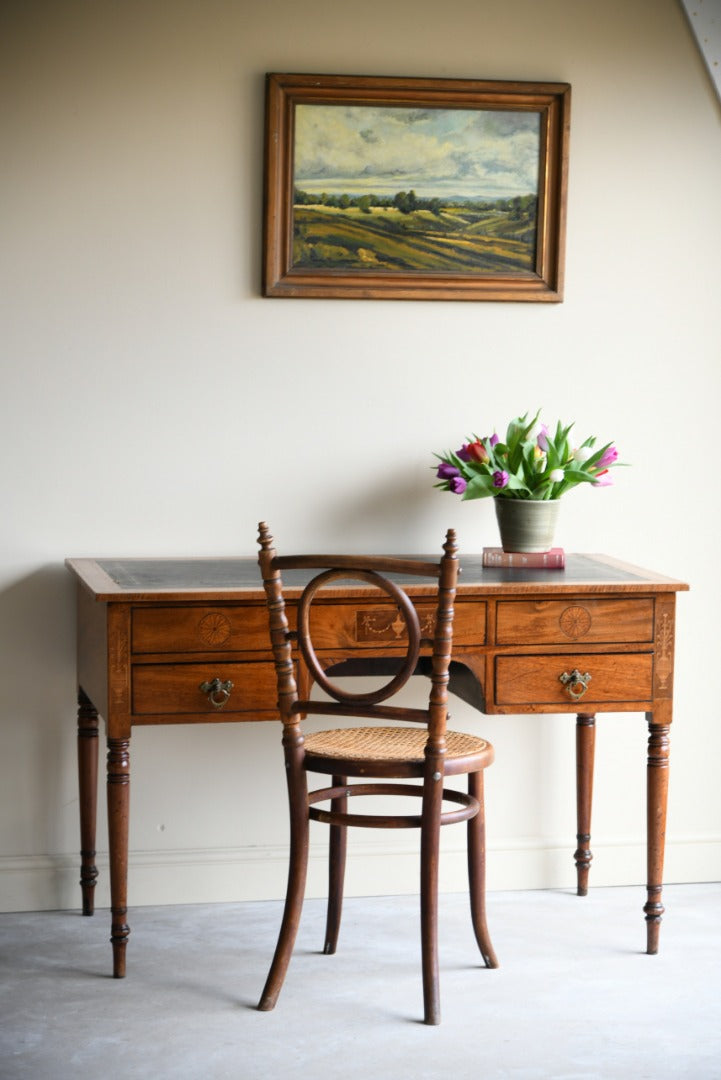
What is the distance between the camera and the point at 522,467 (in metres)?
3.31

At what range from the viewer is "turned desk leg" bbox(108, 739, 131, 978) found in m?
2.91

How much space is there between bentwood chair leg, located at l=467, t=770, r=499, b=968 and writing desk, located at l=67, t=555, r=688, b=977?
177 mm

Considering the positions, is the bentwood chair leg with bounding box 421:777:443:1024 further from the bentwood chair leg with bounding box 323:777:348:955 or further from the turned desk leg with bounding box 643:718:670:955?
the turned desk leg with bounding box 643:718:670:955

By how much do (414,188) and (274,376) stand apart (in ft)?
1.88

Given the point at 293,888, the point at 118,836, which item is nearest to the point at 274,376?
the point at 118,836

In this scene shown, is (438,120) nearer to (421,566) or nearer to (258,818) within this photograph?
(421,566)

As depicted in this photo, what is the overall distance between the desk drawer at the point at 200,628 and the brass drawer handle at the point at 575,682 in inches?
25.8

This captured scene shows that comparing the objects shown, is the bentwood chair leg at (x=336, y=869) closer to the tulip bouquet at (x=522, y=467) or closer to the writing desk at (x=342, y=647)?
the writing desk at (x=342, y=647)

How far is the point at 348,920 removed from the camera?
338 cm

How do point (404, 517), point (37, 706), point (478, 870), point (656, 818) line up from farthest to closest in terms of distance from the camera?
1. point (404, 517)
2. point (37, 706)
3. point (656, 818)
4. point (478, 870)

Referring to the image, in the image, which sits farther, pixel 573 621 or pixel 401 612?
pixel 573 621

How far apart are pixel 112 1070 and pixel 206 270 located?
1.82 metres

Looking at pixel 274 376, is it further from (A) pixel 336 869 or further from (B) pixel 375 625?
(A) pixel 336 869

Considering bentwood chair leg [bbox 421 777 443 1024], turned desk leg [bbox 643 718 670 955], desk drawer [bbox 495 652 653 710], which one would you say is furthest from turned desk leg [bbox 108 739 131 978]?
turned desk leg [bbox 643 718 670 955]
